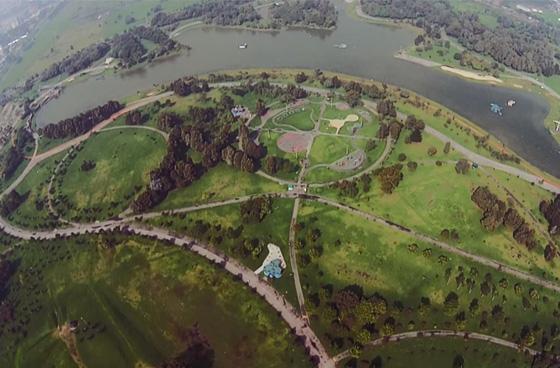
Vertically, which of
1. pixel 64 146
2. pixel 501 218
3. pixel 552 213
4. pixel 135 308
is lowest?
pixel 552 213

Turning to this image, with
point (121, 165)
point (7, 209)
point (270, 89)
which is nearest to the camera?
point (7, 209)

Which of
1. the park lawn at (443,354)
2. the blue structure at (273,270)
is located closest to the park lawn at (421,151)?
the blue structure at (273,270)

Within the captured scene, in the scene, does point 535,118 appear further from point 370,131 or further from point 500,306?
point 500,306

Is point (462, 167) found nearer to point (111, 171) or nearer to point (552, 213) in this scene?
point (552, 213)

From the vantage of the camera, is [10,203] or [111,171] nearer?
[10,203]

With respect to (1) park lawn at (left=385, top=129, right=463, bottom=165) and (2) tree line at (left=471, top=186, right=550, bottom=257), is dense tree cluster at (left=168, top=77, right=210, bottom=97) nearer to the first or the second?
(1) park lawn at (left=385, top=129, right=463, bottom=165)

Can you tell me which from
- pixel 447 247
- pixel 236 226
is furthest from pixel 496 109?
pixel 236 226

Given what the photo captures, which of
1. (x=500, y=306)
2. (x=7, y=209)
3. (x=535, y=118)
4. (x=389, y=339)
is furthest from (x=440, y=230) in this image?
(x=7, y=209)
